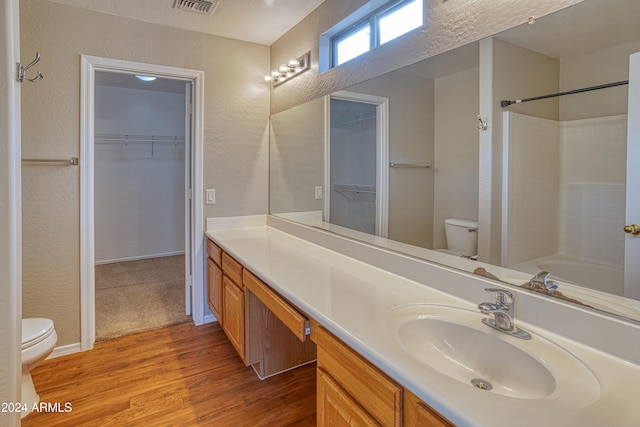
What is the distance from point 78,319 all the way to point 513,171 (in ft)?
9.19

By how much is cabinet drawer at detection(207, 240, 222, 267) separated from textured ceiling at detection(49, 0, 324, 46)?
1612 mm

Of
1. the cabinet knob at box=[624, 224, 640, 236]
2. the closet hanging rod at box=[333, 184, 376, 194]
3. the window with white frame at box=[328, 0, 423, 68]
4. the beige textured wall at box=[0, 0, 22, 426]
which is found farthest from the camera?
the closet hanging rod at box=[333, 184, 376, 194]

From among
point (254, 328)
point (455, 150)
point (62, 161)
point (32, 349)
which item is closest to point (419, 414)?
point (455, 150)

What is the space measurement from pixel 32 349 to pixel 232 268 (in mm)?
1069

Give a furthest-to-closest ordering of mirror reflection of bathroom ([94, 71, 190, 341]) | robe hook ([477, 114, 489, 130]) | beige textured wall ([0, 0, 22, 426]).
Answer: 1. mirror reflection of bathroom ([94, 71, 190, 341])
2. robe hook ([477, 114, 489, 130])
3. beige textured wall ([0, 0, 22, 426])

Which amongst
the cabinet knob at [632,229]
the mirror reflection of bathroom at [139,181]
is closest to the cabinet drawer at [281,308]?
the cabinet knob at [632,229]

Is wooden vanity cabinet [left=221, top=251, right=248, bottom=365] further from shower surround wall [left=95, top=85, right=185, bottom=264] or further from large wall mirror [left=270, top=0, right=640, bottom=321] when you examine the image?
shower surround wall [left=95, top=85, right=185, bottom=264]

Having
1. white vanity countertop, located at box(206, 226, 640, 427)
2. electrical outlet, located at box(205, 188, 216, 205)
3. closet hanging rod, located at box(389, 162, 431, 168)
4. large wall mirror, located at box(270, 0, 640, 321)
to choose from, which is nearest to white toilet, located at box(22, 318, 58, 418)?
white vanity countertop, located at box(206, 226, 640, 427)

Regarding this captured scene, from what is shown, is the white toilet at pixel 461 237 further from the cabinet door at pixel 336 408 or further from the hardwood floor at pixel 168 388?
the hardwood floor at pixel 168 388

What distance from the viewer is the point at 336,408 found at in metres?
1.11

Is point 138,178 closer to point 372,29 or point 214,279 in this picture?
point 214,279

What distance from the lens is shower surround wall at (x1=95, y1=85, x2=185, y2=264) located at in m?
4.62

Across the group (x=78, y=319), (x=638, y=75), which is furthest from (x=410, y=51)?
(x=78, y=319)

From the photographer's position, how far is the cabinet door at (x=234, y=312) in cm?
207
